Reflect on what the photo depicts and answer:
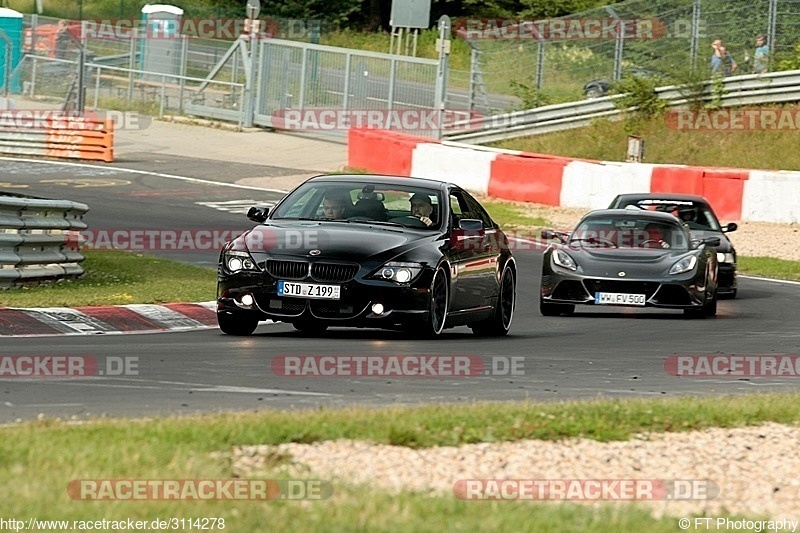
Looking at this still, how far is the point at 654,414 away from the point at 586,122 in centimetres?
2754

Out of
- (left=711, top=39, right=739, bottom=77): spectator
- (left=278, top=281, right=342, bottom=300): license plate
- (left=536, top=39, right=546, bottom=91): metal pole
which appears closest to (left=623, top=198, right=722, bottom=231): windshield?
(left=278, top=281, right=342, bottom=300): license plate

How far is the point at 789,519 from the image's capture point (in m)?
6.47

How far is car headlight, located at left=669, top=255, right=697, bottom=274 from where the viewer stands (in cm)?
1722

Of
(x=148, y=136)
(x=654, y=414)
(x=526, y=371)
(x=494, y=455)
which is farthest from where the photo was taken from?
(x=148, y=136)

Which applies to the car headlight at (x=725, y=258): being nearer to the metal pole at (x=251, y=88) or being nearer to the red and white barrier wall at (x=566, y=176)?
the red and white barrier wall at (x=566, y=176)

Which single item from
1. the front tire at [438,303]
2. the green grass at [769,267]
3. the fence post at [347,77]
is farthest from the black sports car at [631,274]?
the fence post at [347,77]

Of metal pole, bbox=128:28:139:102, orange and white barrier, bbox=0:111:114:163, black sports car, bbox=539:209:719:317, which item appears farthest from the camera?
metal pole, bbox=128:28:139:102

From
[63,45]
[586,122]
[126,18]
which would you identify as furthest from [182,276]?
[126,18]

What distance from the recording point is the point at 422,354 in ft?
39.7

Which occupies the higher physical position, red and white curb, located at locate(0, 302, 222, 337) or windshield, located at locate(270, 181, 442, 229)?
windshield, located at locate(270, 181, 442, 229)

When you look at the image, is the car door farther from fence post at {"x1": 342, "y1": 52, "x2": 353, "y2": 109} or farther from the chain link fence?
fence post at {"x1": 342, "y1": 52, "x2": 353, "y2": 109}

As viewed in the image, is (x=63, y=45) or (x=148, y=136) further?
(x=63, y=45)

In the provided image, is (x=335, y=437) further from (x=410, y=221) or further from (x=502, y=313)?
(x=502, y=313)

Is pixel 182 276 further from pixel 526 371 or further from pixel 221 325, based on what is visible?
pixel 526 371
